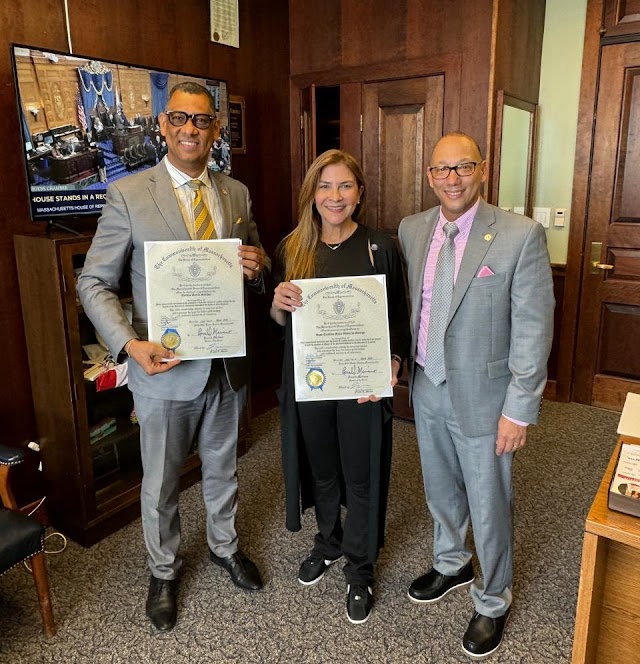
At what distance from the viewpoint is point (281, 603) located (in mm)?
2059

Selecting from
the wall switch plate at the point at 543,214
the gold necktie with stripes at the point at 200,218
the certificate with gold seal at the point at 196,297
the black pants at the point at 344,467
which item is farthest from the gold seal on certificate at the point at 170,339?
the wall switch plate at the point at 543,214

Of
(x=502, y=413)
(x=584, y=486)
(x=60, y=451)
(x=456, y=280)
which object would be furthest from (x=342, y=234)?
(x=584, y=486)

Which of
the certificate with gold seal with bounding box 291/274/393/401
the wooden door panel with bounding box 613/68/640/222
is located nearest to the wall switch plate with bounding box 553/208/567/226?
the wooden door panel with bounding box 613/68/640/222

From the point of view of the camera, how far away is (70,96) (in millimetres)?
2293

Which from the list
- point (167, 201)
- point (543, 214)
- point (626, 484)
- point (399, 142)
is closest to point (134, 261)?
point (167, 201)

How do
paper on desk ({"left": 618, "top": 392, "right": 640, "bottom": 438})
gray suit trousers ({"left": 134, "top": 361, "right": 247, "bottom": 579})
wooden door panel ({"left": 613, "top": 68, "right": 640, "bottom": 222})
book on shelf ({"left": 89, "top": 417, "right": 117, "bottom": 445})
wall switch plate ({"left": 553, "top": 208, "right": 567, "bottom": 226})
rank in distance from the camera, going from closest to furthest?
paper on desk ({"left": 618, "top": 392, "right": 640, "bottom": 438}) < gray suit trousers ({"left": 134, "top": 361, "right": 247, "bottom": 579}) < book on shelf ({"left": 89, "top": 417, "right": 117, "bottom": 445}) < wooden door panel ({"left": 613, "top": 68, "right": 640, "bottom": 222}) < wall switch plate ({"left": 553, "top": 208, "right": 567, "bottom": 226})

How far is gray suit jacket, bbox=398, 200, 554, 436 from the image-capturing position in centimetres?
158

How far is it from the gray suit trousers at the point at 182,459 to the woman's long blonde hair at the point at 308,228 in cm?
43

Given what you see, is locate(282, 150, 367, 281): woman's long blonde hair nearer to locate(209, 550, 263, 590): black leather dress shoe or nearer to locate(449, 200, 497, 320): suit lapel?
locate(449, 200, 497, 320): suit lapel

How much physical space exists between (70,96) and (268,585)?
1980 mm

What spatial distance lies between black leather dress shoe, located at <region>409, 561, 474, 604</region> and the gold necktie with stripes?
1.37 m

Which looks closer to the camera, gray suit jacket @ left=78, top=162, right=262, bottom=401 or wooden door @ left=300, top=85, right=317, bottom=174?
gray suit jacket @ left=78, top=162, right=262, bottom=401

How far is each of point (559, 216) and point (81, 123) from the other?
9.19ft

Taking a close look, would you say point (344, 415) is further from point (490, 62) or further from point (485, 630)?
point (490, 62)
